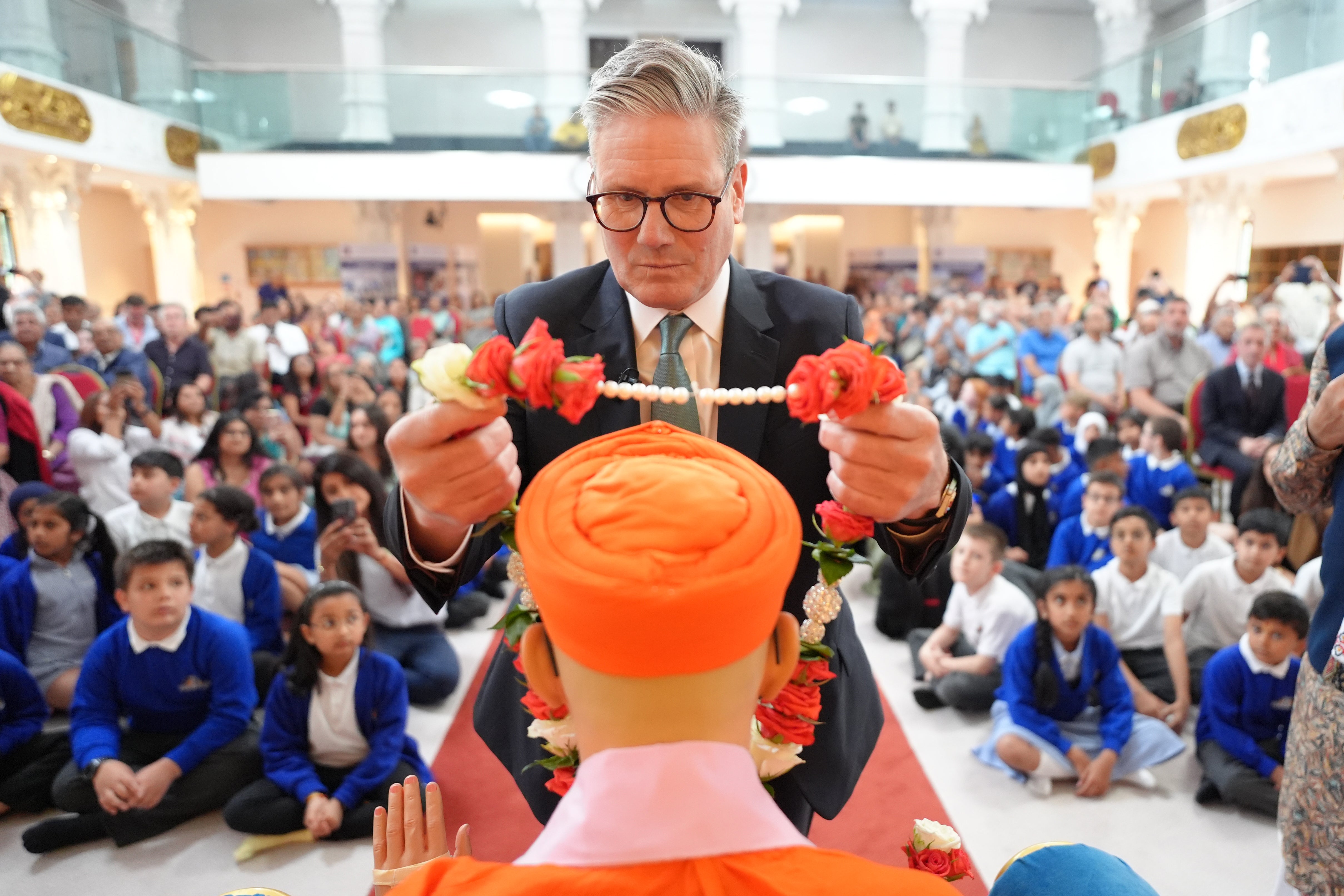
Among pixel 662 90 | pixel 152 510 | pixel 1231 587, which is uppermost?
pixel 662 90

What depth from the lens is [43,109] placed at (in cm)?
888

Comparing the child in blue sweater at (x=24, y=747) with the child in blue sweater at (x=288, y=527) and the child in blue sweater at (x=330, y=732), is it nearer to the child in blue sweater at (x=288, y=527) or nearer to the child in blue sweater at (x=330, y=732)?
the child in blue sweater at (x=330, y=732)

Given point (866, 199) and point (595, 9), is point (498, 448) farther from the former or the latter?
point (595, 9)

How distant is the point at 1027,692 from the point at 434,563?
268cm

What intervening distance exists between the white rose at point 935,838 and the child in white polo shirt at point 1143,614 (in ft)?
8.77

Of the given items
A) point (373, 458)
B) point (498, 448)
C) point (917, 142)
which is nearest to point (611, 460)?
point (498, 448)

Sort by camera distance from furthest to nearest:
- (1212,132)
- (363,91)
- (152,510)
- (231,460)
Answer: (363,91)
(1212,132)
(231,460)
(152,510)

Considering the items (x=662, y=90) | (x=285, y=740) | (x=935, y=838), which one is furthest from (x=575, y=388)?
(x=285, y=740)

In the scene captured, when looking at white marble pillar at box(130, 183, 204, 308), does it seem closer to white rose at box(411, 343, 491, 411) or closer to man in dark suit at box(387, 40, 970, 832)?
man in dark suit at box(387, 40, 970, 832)

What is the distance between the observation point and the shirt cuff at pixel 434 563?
1120 mm

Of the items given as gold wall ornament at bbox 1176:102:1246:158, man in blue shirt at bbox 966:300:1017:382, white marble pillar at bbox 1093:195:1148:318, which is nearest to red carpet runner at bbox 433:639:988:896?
man in blue shirt at bbox 966:300:1017:382

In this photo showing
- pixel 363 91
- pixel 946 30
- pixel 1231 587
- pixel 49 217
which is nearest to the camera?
pixel 1231 587

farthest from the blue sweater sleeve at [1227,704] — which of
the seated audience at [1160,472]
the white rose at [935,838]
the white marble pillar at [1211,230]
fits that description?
the white marble pillar at [1211,230]

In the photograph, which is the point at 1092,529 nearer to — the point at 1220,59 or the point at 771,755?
the point at 771,755
